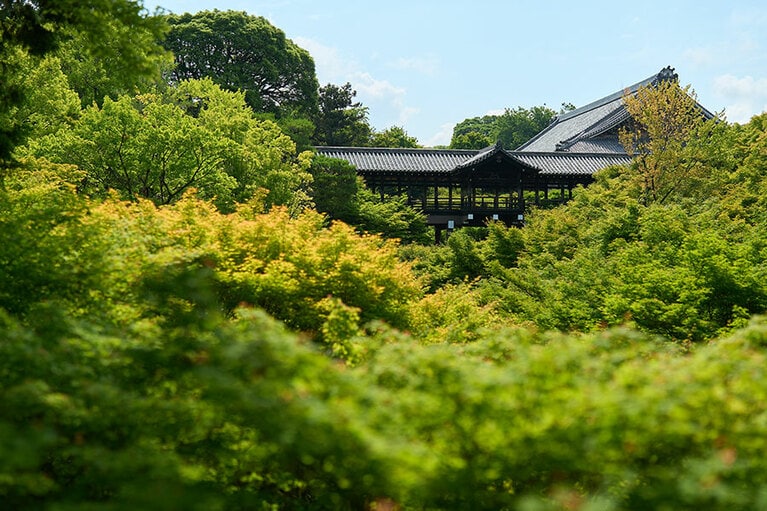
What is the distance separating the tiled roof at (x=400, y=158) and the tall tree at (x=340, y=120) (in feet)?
44.8

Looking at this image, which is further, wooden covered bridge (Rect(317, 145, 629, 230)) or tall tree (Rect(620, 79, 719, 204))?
wooden covered bridge (Rect(317, 145, 629, 230))

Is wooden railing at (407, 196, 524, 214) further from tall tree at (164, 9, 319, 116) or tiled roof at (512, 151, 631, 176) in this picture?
tall tree at (164, 9, 319, 116)

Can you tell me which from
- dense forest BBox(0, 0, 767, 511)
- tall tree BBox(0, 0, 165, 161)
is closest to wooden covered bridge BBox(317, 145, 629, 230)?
dense forest BBox(0, 0, 767, 511)

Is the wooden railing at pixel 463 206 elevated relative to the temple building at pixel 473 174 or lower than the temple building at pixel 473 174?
lower

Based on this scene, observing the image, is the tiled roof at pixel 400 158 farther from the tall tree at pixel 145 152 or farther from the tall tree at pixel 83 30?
the tall tree at pixel 83 30

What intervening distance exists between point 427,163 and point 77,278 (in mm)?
24458

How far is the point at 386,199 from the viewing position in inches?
1019

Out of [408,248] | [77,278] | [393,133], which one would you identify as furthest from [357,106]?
[77,278]

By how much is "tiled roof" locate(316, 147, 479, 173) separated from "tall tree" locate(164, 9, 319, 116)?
6656mm

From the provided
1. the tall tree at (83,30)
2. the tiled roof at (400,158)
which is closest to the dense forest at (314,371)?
the tall tree at (83,30)

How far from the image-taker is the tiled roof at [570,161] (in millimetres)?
28812

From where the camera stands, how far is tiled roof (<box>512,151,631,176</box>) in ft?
94.5

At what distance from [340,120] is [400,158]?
637 inches

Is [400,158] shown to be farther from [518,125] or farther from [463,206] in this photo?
[518,125]
